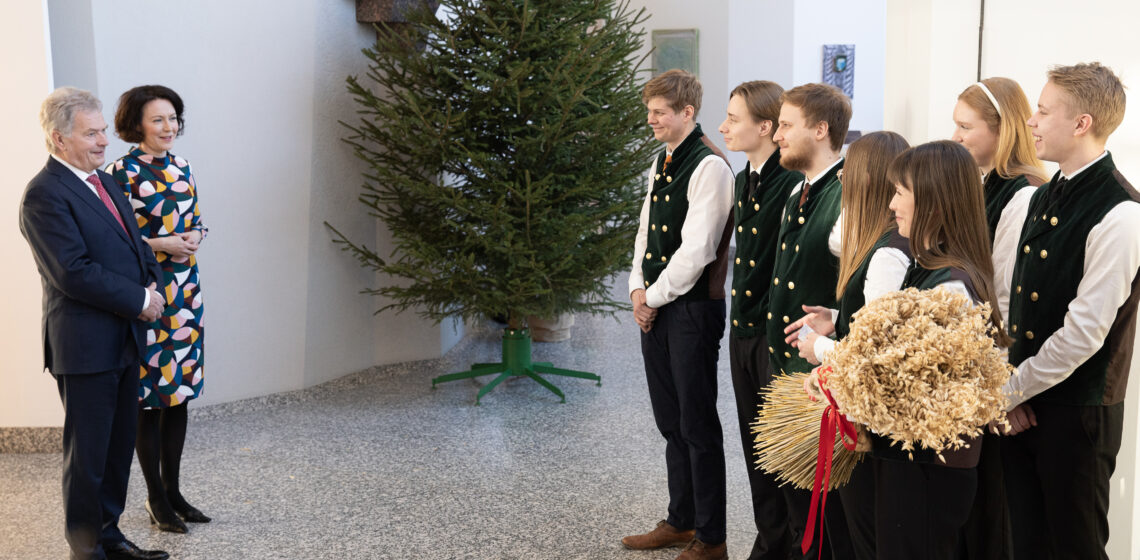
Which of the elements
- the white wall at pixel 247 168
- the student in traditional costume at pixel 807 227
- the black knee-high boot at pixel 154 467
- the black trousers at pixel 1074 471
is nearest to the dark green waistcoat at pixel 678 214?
the student in traditional costume at pixel 807 227

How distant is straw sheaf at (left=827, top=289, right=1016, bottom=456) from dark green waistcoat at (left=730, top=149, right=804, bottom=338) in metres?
1.04

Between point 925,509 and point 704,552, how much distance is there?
1.35 metres

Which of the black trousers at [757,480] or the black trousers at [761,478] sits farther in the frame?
the black trousers at [757,480]

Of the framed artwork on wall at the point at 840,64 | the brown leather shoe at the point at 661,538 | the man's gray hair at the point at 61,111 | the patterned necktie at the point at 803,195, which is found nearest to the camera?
the patterned necktie at the point at 803,195

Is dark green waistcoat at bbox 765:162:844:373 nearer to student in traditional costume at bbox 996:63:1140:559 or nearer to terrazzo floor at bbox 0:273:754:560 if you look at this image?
student in traditional costume at bbox 996:63:1140:559

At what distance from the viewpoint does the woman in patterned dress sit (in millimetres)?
3494

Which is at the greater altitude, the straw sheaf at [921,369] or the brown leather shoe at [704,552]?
the straw sheaf at [921,369]

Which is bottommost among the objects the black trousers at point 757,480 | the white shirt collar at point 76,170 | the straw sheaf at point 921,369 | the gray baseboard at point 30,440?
the gray baseboard at point 30,440

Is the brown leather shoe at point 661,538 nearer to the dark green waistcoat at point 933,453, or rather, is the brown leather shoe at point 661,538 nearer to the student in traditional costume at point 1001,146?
the student in traditional costume at point 1001,146

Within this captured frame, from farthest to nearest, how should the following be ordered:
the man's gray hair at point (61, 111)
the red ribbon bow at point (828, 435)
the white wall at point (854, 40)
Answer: the white wall at point (854, 40) < the man's gray hair at point (61, 111) < the red ribbon bow at point (828, 435)

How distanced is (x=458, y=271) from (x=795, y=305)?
2997 millimetres

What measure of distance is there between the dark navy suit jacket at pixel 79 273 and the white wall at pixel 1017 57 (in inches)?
107

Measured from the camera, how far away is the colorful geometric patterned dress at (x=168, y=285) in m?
3.49

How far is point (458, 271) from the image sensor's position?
17.3 feet
